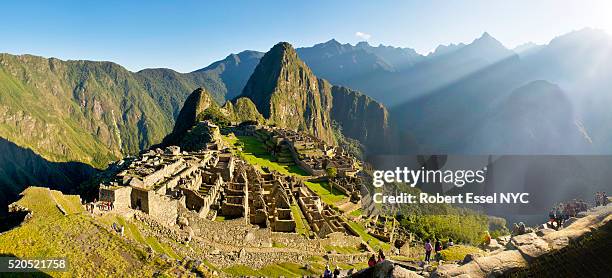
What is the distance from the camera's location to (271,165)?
6706cm

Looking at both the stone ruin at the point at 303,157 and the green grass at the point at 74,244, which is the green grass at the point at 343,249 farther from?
the stone ruin at the point at 303,157

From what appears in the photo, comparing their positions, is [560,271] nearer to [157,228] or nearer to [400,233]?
[157,228]

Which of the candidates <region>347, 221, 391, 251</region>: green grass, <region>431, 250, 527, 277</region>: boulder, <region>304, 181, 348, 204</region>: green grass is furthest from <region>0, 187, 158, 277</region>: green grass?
<region>304, 181, 348, 204</region>: green grass

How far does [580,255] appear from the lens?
786cm

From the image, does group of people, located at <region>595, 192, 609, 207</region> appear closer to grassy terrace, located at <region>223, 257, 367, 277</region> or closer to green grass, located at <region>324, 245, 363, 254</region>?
grassy terrace, located at <region>223, 257, 367, 277</region>

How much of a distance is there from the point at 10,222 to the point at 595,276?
66.2 feet

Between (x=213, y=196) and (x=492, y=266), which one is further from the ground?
(x=492, y=266)

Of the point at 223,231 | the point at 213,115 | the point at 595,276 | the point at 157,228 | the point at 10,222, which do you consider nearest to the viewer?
the point at 595,276

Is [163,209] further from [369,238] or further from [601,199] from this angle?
[601,199]

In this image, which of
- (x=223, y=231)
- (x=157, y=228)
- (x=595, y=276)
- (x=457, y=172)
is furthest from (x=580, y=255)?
(x=457, y=172)

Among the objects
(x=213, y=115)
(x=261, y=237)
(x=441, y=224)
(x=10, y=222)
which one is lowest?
(x=441, y=224)

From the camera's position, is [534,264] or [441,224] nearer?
[534,264]

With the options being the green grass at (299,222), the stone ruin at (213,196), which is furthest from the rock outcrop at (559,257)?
the green grass at (299,222)

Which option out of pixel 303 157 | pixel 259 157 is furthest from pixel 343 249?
pixel 303 157
